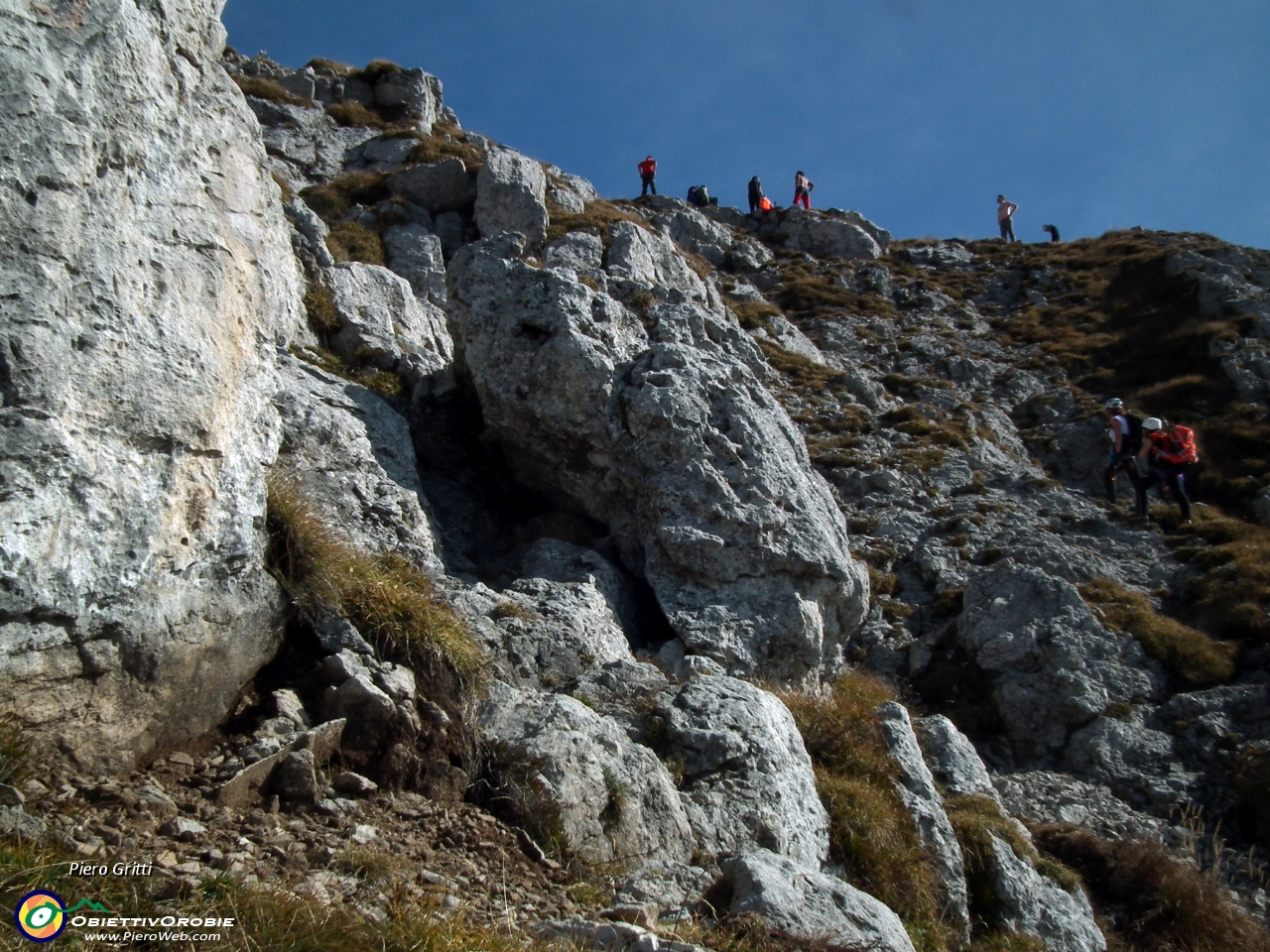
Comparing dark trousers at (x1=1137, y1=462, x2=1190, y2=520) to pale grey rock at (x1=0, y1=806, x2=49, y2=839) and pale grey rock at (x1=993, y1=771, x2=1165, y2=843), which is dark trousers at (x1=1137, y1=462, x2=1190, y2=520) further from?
pale grey rock at (x1=0, y1=806, x2=49, y2=839)

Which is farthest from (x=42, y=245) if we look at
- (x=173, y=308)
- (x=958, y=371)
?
(x=958, y=371)

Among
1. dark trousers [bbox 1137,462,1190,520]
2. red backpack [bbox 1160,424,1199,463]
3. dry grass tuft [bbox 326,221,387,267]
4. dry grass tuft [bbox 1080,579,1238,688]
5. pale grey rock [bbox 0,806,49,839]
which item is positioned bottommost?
dry grass tuft [bbox 1080,579,1238,688]

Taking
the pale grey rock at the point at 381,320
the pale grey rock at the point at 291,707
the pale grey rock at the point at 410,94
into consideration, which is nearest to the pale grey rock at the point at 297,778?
the pale grey rock at the point at 291,707

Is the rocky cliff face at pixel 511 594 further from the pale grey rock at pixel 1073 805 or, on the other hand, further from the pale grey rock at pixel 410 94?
the pale grey rock at pixel 410 94

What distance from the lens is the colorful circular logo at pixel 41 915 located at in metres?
4.22

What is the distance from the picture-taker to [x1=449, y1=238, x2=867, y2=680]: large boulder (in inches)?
496

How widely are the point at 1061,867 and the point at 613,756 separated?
19.9ft

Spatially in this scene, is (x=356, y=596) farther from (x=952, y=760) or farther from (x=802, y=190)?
(x=802, y=190)

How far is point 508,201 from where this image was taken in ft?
85.3

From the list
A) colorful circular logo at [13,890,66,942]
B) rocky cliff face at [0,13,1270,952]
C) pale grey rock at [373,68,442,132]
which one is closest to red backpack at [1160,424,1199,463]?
rocky cliff face at [0,13,1270,952]

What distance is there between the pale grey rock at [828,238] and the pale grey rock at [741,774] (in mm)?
33471

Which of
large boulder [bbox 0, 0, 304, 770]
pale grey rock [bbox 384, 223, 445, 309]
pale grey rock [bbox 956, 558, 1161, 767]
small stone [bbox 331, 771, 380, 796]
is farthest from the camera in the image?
pale grey rock [bbox 384, 223, 445, 309]

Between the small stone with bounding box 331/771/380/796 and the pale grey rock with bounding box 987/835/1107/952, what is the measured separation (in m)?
6.95

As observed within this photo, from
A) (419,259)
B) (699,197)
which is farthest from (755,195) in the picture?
(419,259)
